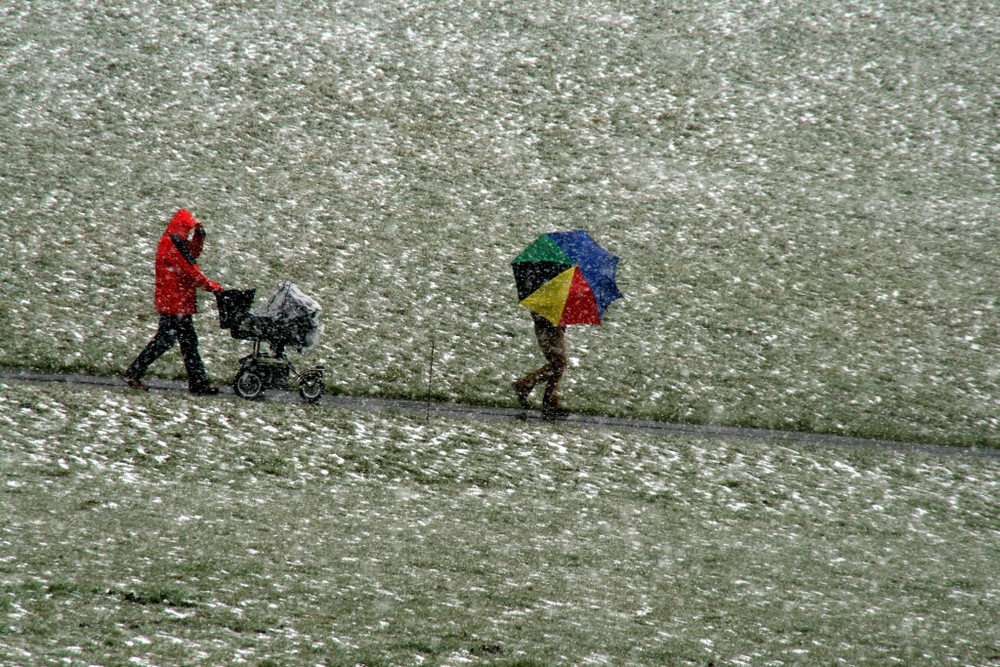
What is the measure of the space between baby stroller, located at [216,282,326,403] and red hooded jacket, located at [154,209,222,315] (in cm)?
38

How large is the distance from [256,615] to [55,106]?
1923 cm

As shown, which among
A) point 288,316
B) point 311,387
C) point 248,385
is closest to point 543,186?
point 311,387

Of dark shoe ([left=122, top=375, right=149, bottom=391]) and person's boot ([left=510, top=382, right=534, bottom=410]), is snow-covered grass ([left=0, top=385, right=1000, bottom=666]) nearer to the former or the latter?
dark shoe ([left=122, top=375, right=149, bottom=391])

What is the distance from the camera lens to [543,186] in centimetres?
2175

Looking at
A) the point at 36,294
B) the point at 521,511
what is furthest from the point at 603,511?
the point at 36,294

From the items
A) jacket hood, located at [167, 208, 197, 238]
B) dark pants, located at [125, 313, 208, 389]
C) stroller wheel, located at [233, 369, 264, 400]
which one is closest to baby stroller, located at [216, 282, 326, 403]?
stroller wheel, located at [233, 369, 264, 400]

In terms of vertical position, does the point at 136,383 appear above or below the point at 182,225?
below

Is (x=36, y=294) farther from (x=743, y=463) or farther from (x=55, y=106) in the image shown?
(x=743, y=463)

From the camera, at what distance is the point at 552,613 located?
23.0ft

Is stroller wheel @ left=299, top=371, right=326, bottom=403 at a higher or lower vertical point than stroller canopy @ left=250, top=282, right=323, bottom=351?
lower

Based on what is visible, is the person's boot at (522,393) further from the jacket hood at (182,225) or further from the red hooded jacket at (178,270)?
the jacket hood at (182,225)

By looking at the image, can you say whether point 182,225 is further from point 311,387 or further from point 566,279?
point 566,279

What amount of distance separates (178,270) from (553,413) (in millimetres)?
5307

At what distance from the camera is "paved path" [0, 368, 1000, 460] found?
12.1 meters
